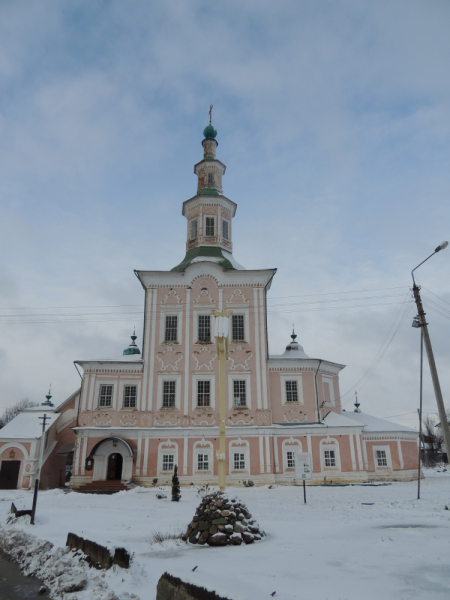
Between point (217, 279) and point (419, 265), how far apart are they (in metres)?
16.8

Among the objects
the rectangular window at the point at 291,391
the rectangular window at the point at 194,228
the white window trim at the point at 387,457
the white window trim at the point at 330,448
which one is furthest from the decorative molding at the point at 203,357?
the white window trim at the point at 387,457

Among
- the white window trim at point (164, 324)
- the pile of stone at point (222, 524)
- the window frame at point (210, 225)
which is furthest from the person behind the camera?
the window frame at point (210, 225)

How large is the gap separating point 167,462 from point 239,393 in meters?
5.98

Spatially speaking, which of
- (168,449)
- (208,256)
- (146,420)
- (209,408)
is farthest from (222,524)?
(208,256)

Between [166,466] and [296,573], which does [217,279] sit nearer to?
[166,466]

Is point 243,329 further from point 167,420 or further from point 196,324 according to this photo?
point 167,420

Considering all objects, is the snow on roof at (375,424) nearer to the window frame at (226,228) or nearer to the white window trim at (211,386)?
the white window trim at (211,386)

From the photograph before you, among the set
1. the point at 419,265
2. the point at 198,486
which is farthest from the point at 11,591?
the point at 198,486

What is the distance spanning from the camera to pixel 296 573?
6449mm

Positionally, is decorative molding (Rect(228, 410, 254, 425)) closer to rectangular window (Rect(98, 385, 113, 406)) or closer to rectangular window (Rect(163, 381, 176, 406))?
rectangular window (Rect(163, 381, 176, 406))

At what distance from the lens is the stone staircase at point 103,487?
24877mm

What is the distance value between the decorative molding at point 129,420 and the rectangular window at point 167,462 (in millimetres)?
2743

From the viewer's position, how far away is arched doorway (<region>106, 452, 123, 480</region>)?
1063 inches

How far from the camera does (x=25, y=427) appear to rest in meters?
28.4
